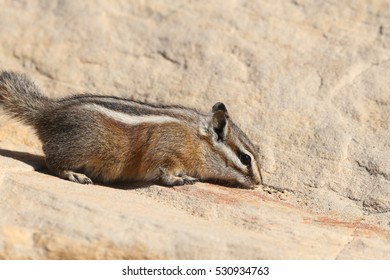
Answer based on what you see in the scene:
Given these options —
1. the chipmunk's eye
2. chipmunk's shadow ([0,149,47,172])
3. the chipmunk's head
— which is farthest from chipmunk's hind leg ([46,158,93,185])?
the chipmunk's eye

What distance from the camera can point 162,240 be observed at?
22.1 feet

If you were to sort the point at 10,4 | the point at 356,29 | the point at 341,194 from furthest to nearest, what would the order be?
the point at 10,4 < the point at 356,29 < the point at 341,194

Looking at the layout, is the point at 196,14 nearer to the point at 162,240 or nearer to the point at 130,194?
the point at 130,194

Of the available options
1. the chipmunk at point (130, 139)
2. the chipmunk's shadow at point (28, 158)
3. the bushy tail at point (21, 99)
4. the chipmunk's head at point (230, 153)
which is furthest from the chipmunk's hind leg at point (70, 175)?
the chipmunk's head at point (230, 153)

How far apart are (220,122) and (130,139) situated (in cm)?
106

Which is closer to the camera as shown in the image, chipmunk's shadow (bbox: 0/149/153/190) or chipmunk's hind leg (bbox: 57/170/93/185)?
chipmunk's hind leg (bbox: 57/170/93/185)

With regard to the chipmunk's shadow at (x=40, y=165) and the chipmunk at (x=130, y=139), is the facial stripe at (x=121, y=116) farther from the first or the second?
the chipmunk's shadow at (x=40, y=165)

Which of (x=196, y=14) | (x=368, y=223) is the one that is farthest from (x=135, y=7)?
(x=368, y=223)

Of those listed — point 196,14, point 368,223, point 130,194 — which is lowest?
point 130,194

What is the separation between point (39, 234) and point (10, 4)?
6238 mm

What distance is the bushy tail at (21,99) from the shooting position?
8.66 metres

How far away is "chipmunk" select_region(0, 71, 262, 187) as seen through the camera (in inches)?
331

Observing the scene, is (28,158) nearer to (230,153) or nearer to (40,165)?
(40,165)

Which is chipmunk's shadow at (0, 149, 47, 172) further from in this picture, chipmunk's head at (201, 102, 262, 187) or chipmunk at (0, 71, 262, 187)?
chipmunk's head at (201, 102, 262, 187)
